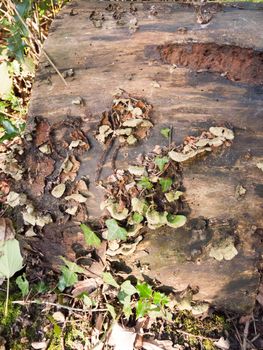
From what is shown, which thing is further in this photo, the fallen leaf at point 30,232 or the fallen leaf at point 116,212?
the fallen leaf at point 30,232

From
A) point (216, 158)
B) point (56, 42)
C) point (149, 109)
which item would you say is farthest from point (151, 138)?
point (56, 42)

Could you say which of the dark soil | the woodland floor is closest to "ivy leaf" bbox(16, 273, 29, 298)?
the woodland floor

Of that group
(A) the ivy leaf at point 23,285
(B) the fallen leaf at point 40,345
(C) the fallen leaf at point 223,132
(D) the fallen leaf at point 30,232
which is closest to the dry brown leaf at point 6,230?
(D) the fallen leaf at point 30,232

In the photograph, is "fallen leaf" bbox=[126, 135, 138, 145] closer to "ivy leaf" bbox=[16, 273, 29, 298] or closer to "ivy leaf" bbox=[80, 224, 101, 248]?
"ivy leaf" bbox=[80, 224, 101, 248]

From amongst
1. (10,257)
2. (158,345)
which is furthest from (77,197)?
(158,345)

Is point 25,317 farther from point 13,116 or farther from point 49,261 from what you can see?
point 13,116

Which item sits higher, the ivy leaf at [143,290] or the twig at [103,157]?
the twig at [103,157]

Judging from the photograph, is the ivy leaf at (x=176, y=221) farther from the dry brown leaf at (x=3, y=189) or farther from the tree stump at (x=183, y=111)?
the dry brown leaf at (x=3, y=189)
